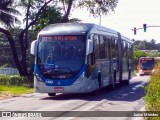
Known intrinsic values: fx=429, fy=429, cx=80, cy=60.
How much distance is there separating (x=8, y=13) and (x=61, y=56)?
1607cm

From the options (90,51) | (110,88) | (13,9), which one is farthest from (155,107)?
(13,9)

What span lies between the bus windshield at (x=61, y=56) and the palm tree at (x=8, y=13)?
47.1ft

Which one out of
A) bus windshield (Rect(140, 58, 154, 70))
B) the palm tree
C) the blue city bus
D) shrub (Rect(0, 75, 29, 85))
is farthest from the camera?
bus windshield (Rect(140, 58, 154, 70))

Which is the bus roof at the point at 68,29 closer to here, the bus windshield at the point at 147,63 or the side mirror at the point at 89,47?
the side mirror at the point at 89,47

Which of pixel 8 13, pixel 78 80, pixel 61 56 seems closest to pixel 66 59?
pixel 61 56

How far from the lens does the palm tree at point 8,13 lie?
32.8m

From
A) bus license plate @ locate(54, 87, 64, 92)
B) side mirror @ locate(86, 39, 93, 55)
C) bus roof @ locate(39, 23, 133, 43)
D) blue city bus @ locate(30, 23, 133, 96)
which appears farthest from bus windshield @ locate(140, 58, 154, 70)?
bus license plate @ locate(54, 87, 64, 92)

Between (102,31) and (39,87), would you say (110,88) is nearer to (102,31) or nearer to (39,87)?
(102,31)

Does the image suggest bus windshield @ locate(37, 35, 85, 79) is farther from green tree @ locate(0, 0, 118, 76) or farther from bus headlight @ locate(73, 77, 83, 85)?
green tree @ locate(0, 0, 118, 76)

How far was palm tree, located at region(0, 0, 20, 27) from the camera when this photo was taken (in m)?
32.8

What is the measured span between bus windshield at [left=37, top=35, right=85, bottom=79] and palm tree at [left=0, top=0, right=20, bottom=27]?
14342mm

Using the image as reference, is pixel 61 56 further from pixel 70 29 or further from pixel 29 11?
pixel 29 11

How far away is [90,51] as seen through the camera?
61.4 feet

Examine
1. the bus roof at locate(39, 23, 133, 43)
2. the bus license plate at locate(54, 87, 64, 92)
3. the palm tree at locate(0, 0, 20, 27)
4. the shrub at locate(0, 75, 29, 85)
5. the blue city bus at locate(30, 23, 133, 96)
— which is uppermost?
the palm tree at locate(0, 0, 20, 27)
